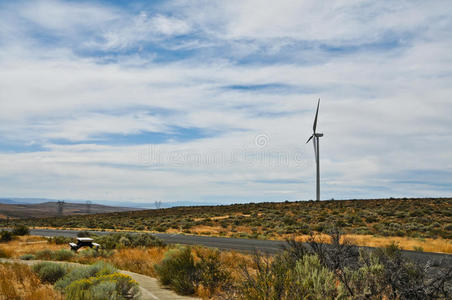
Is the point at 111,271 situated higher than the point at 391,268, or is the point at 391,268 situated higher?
the point at 391,268

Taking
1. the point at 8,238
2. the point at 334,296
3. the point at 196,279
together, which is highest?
the point at 334,296

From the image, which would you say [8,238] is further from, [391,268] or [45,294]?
[391,268]

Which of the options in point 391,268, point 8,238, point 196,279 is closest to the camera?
point 391,268

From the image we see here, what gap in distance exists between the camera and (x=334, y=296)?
21.4 feet

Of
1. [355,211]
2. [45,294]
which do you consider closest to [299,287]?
[45,294]

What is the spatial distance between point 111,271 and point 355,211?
5025 cm

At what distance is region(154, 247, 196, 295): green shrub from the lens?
433 inches

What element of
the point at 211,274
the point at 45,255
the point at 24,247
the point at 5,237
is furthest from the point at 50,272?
the point at 5,237

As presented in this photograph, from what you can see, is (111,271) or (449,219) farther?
(449,219)

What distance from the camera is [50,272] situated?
11109 millimetres

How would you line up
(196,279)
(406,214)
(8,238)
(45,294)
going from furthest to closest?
(406,214)
(8,238)
(196,279)
(45,294)

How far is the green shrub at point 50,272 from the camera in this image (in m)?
11.0

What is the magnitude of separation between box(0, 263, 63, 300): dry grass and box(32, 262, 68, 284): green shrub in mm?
197

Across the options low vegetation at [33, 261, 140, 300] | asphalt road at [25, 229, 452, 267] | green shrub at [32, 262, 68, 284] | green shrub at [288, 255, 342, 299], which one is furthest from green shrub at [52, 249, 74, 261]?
green shrub at [288, 255, 342, 299]
